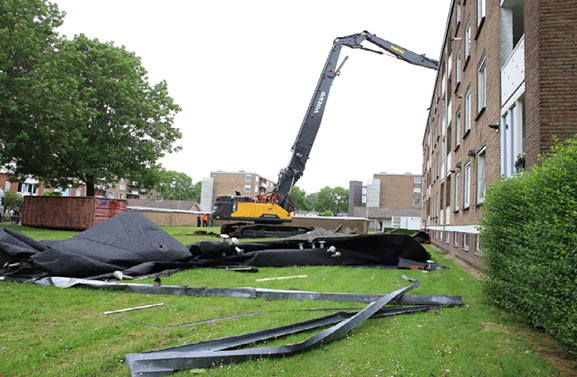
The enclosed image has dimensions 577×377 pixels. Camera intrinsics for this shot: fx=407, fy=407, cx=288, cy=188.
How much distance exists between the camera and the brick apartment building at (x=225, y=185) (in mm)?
94375

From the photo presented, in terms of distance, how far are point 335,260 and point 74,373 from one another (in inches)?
274

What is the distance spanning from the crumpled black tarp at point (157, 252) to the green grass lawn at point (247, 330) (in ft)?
2.27

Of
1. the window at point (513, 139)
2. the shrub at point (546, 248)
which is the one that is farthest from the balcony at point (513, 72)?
the shrub at point (546, 248)

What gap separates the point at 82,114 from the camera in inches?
850

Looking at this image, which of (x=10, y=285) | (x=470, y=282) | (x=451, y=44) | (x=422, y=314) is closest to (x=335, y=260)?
(x=470, y=282)

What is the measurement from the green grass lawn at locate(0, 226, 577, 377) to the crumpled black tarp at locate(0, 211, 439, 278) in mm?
692

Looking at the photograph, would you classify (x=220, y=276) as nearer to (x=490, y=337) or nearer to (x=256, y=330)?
(x=256, y=330)

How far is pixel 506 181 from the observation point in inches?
203

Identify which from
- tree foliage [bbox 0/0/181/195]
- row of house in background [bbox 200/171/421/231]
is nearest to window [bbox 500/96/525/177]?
tree foliage [bbox 0/0/181/195]

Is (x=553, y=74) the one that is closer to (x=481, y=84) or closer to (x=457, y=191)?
(x=481, y=84)

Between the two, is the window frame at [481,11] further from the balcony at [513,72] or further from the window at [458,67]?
the window at [458,67]

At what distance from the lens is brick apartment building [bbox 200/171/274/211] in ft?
310

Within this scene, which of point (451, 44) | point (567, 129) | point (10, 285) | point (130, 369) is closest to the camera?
point (130, 369)

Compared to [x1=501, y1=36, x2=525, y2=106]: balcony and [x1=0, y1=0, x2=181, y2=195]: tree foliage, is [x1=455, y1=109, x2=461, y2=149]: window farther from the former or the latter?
[x1=0, y1=0, x2=181, y2=195]: tree foliage
